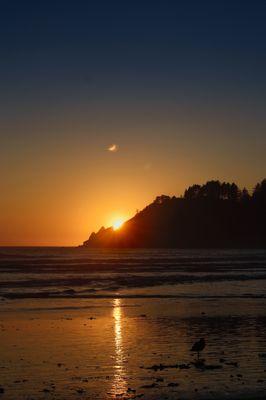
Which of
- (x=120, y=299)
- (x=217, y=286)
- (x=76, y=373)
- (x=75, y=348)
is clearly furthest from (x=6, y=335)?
(x=217, y=286)

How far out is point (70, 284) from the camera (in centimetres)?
6406

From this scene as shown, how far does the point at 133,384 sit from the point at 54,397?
2692 millimetres

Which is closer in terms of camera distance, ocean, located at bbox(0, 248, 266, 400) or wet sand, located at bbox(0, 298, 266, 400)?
wet sand, located at bbox(0, 298, 266, 400)

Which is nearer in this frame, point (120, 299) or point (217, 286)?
point (120, 299)

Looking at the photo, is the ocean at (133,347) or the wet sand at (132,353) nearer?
the wet sand at (132,353)

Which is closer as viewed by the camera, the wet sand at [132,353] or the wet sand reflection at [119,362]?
Result: the wet sand at [132,353]

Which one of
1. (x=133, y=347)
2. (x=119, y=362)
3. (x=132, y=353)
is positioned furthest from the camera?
(x=133, y=347)

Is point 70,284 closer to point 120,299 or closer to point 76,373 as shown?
point 120,299

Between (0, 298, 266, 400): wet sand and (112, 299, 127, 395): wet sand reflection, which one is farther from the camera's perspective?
(112, 299, 127, 395): wet sand reflection

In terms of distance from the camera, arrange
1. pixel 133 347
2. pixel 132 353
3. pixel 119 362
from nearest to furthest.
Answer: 1. pixel 119 362
2. pixel 132 353
3. pixel 133 347

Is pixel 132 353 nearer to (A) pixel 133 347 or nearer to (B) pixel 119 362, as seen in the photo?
(A) pixel 133 347

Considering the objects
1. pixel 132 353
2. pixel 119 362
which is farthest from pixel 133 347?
pixel 119 362

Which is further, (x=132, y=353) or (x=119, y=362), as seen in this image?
(x=132, y=353)

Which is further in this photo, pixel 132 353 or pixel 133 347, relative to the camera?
pixel 133 347
